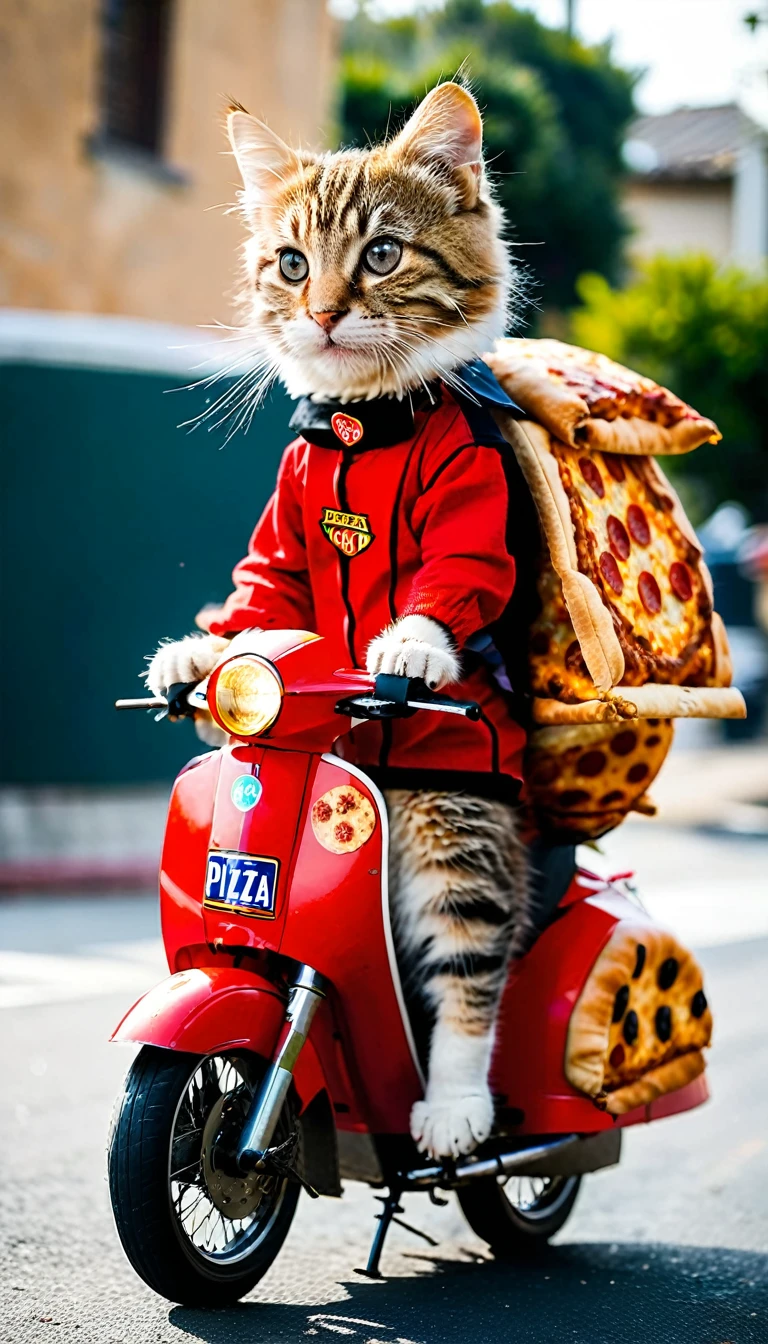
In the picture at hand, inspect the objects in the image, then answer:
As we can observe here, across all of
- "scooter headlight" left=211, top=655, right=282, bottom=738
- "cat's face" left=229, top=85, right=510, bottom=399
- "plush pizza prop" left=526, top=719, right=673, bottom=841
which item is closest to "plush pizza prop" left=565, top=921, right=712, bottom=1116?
"plush pizza prop" left=526, top=719, right=673, bottom=841

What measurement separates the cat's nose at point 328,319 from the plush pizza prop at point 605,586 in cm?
48

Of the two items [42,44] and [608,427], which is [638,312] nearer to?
[42,44]

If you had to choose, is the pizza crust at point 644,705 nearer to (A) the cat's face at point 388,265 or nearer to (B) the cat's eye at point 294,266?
(A) the cat's face at point 388,265

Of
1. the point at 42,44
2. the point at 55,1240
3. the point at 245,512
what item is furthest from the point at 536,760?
the point at 42,44

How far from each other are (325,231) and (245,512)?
326 inches

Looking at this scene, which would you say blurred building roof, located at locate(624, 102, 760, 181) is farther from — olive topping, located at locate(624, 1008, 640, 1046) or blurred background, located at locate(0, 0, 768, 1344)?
olive topping, located at locate(624, 1008, 640, 1046)

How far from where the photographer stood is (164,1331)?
10.3 ft

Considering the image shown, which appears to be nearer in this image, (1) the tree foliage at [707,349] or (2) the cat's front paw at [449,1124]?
(2) the cat's front paw at [449,1124]

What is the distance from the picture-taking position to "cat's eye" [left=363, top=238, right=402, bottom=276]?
3463 mm

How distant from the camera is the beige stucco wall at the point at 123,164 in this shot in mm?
14570

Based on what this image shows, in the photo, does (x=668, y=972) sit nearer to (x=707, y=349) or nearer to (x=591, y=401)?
(x=591, y=401)

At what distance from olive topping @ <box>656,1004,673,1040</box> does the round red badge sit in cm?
146

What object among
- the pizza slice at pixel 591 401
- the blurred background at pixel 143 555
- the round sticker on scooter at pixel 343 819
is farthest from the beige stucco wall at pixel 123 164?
the round sticker on scooter at pixel 343 819

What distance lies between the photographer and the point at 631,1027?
3.83 metres
